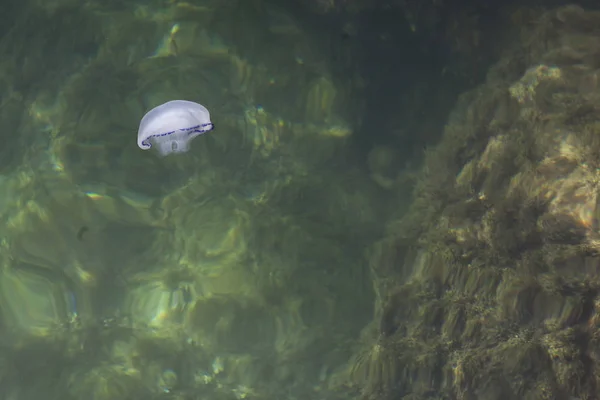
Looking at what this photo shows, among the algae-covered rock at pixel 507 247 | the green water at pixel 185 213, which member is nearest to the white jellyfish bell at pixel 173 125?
the green water at pixel 185 213

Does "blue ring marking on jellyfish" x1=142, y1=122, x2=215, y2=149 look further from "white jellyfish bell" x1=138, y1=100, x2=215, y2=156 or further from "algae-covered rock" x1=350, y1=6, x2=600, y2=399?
"algae-covered rock" x1=350, y1=6, x2=600, y2=399

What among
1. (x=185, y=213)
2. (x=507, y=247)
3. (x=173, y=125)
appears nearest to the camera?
(x=507, y=247)

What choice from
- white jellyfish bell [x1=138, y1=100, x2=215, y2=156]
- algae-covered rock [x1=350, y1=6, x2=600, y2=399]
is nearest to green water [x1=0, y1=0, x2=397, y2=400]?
white jellyfish bell [x1=138, y1=100, x2=215, y2=156]

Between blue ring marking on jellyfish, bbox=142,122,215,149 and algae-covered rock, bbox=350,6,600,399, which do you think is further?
blue ring marking on jellyfish, bbox=142,122,215,149

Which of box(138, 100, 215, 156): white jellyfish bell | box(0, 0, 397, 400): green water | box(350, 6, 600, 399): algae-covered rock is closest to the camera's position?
box(350, 6, 600, 399): algae-covered rock

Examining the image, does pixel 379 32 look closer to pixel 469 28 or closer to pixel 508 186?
pixel 469 28

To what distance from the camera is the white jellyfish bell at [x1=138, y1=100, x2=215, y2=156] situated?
4.48 meters

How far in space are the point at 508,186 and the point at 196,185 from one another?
2962 millimetres

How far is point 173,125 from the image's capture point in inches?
175

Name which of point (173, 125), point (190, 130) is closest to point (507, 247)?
point (190, 130)

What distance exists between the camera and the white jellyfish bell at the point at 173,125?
176 inches

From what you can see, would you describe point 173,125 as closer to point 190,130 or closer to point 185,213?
point 190,130

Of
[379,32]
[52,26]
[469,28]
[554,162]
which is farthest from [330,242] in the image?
[52,26]

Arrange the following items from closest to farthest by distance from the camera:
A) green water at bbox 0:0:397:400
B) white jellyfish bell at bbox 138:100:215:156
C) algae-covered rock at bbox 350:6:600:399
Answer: algae-covered rock at bbox 350:6:600:399, white jellyfish bell at bbox 138:100:215:156, green water at bbox 0:0:397:400
